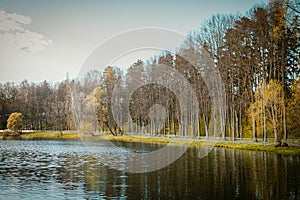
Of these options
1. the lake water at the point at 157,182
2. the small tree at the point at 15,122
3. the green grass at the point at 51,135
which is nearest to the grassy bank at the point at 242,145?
the lake water at the point at 157,182

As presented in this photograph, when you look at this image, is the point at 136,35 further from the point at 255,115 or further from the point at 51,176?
the point at 51,176

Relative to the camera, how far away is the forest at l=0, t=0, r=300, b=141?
122ft

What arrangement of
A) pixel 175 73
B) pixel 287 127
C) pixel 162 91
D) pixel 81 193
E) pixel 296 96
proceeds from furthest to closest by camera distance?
pixel 162 91
pixel 175 73
pixel 287 127
pixel 296 96
pixel 81 193

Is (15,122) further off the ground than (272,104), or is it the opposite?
(272,104)

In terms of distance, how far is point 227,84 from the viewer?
149 ft

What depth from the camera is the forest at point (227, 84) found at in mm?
37188

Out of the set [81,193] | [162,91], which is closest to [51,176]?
[81,193]

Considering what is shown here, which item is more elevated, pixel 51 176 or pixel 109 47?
pixel 109 47

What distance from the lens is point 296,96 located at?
3497 centimetres

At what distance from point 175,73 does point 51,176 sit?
3971 centimetres

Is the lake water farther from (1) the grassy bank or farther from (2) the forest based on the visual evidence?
(2) the forest

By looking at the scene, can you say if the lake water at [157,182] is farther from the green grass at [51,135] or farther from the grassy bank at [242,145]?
the green grass at [51,135]

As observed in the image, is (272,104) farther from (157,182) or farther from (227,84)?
(157,182)

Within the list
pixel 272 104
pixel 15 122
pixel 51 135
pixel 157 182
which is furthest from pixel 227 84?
pixel 15 122
